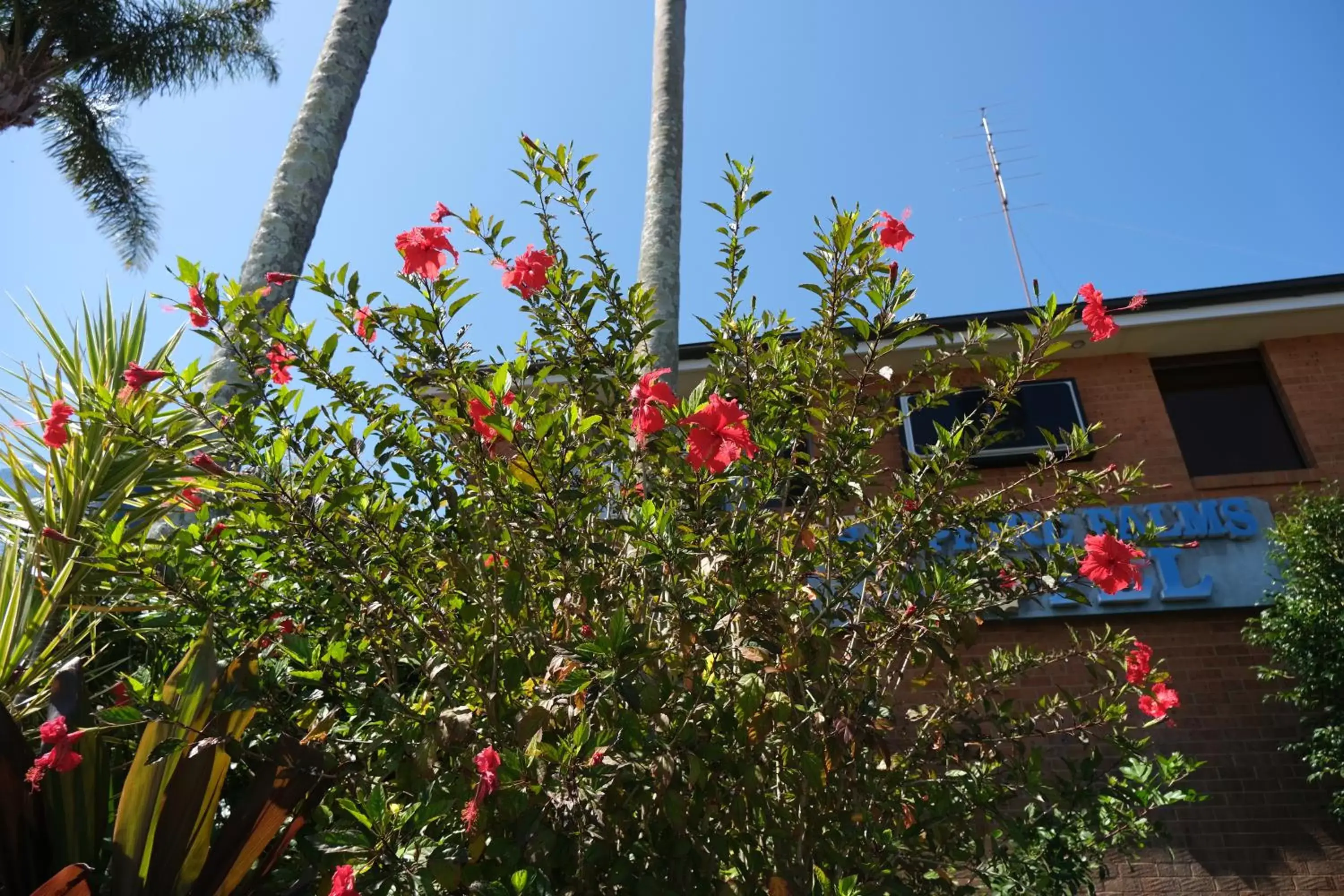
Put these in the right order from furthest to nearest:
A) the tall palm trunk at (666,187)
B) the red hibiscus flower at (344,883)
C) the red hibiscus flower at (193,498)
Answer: the tall palm trunk at (666,187) → the red hibiscus flower at (193,498) → the red hibiscus flower at (344,883)

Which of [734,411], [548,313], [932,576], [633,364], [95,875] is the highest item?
[548,313]

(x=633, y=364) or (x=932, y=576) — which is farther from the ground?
(x=633, y=364)

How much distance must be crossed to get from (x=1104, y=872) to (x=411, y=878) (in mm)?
2175

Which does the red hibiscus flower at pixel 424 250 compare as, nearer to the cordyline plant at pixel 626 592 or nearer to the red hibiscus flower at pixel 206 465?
the cordyline plant at pixel 626 592

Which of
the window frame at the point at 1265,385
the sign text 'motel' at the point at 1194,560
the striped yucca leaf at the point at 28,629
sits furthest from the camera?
the window frame at the point at 1265,385

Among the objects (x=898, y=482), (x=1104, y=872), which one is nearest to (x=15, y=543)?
(x=898, y=482)

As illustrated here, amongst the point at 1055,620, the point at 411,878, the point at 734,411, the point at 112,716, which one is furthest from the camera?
the point at 1055,620

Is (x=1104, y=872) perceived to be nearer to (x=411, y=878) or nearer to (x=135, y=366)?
(x=411, y=878)

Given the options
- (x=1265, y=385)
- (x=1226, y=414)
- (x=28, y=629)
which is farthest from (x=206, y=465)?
(x=1265, y=385)

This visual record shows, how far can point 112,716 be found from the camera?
5.72 ft

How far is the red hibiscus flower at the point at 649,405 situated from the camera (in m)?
1.99

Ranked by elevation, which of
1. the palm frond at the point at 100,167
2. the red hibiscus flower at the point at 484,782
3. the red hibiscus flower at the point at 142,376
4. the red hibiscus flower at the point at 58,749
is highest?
the palm frond at the point at 100,167

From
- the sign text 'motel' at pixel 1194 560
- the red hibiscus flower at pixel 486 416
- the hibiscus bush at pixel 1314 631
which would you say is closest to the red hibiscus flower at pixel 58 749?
the red hibiscus flower at pixel 486 416

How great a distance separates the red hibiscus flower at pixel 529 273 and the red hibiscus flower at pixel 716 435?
82 centimetres
